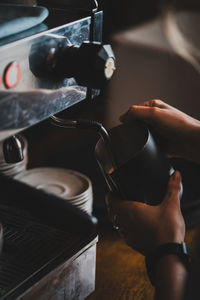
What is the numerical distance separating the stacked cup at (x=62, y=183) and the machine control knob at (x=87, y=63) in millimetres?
547

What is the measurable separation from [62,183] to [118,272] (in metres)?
0.31

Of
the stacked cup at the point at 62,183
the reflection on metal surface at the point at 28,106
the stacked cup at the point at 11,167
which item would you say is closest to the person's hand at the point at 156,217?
the reflection on metal surface at the point at 28,106

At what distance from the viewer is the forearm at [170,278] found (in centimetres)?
73

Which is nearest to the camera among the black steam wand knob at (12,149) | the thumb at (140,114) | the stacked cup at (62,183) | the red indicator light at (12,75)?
the red indicator light at (12,75)

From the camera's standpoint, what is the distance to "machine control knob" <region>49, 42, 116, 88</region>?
605 mm

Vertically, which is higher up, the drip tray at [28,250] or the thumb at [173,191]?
the thumb at [173,191]

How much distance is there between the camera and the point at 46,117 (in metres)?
0.63

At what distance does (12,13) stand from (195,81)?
1.14 m

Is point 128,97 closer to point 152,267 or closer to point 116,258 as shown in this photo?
point 116,258

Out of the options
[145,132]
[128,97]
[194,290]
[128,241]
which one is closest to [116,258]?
[128,241]

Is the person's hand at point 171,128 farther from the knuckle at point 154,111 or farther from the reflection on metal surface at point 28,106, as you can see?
the reflection on metal surface at point 28,106

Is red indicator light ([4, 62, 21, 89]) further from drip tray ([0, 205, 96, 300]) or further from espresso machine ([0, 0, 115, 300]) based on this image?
drip tray ([0, 205, 96, 300])

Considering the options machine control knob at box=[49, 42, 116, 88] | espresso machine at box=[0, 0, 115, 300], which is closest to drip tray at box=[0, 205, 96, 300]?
espresso machine at box=[0, 0, 115, 300]

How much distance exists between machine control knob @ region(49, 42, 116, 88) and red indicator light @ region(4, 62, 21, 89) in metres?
0.06
